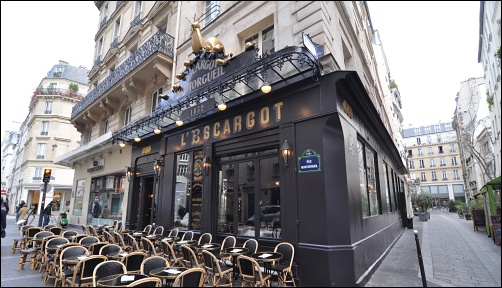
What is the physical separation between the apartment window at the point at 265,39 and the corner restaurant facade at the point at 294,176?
5.80 feet

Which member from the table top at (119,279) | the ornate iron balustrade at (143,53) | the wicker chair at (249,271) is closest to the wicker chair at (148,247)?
the table top at (119,279)

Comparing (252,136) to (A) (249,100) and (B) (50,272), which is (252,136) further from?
(B) (50,272)

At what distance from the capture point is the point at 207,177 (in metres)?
9.23

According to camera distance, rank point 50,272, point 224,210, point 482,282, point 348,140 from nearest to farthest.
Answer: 1. point 482,282
2. point 50,272
3. point 348,140
4. point 224,210

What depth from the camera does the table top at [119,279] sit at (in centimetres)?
457

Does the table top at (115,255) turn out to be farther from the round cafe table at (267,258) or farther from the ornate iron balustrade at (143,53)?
the ornate iron balustrade at (143,53)

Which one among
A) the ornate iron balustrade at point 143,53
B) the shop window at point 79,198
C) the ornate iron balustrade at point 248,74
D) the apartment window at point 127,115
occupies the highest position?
the ornate iron balustrade at point 143,53

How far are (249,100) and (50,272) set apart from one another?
6.35 metres

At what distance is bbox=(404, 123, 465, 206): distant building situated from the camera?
57562mm

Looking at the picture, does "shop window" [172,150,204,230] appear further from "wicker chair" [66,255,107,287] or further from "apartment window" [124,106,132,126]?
"apartment window" [124,106,132,126]

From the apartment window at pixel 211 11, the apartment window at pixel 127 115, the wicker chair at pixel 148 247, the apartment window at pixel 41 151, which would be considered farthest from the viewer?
the apartment window at pixel 41 151

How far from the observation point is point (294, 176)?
6969 millimetres

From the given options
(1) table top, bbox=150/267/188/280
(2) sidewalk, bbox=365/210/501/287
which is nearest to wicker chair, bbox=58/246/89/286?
(1) table top, bbox=150/267/188/280

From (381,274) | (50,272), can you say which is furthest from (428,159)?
(50,272)
